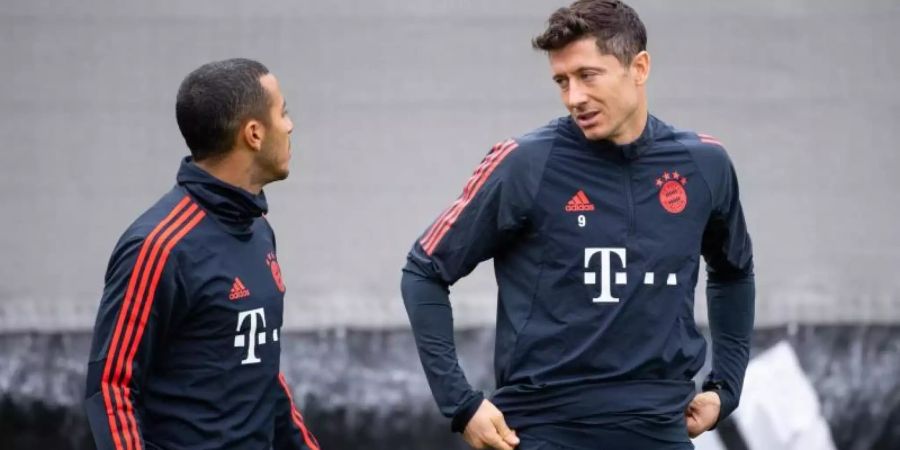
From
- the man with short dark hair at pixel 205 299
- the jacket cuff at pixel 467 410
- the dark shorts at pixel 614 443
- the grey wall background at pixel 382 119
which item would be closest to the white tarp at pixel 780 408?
the grey wall background at pixel 382 119

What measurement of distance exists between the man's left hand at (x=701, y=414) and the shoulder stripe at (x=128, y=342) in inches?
47.0

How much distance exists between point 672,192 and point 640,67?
0.89ft

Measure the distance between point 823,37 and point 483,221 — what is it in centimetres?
216

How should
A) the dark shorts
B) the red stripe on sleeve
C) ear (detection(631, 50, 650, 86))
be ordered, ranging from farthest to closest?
ear (detection(631, 50, 650, 86)) < the dark shorts < the red stripe on sleeve

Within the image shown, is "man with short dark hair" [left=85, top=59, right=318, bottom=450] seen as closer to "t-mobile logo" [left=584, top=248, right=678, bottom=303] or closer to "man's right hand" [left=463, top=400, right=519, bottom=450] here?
"man's right hand" [left=463, top=400, right=519, bottom=450]

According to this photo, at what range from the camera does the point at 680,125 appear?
4664 mm

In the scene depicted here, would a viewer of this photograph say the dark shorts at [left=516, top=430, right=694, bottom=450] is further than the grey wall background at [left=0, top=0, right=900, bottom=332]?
No

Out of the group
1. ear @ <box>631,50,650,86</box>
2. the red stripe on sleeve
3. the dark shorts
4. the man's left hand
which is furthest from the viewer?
the man's left hand

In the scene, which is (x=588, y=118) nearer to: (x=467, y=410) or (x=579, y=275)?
(x=579, y=275)

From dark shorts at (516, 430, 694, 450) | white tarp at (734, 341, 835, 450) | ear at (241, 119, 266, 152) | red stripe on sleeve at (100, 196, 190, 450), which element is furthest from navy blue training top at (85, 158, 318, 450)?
white tarp at (734, 341, 835, 450)

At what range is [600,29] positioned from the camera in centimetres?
296

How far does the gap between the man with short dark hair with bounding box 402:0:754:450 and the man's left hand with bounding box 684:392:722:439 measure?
10 centimetres

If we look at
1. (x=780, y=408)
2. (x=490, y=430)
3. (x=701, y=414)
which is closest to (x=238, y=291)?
(x=490, y=430)

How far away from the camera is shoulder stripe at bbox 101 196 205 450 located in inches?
103
